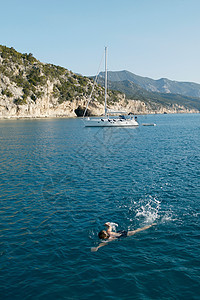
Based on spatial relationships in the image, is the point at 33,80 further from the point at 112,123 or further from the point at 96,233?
the point at 96,233

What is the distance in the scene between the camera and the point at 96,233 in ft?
44.3

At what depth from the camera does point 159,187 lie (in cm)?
2112

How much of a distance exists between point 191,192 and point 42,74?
139686 mm

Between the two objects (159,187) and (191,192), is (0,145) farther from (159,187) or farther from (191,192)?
(191,192)

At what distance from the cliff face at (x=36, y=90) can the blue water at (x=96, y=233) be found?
100236 millimetres

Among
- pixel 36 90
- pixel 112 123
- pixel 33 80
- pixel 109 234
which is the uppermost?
pixel 33 80

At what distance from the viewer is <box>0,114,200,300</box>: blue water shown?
960 centimetres

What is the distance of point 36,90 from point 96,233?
129 metres

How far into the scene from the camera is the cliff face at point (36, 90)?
393 ft

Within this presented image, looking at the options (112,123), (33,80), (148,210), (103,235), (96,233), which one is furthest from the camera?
(33,80)

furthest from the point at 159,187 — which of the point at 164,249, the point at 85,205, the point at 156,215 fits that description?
the point at 164,249

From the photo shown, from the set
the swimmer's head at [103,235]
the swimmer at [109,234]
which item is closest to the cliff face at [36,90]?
the swimmer at [109,234]

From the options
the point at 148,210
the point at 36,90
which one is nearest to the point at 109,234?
the point at 148,210

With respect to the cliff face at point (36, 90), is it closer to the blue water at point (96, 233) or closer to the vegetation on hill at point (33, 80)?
the vegetation on hill at point (33, 80)
